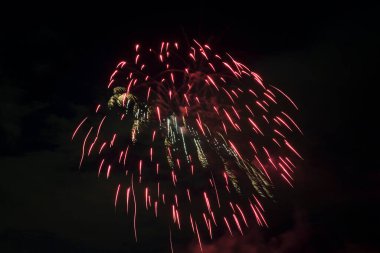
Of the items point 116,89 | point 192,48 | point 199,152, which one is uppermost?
point 192,48

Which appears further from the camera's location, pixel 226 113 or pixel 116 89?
pixel 226 113

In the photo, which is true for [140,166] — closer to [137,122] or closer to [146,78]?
[137,122]

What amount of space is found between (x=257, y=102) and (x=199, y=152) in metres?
3.35

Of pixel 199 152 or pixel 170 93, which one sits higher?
pixel 170 93

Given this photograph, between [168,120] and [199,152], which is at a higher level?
[168,120]

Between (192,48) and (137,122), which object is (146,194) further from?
(192,48)

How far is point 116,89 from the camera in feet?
53.4

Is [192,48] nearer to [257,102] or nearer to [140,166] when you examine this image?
[257,102]

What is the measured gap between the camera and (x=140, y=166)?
17.0 metres

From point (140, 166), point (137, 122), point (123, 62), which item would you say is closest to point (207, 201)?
point (140, 166)

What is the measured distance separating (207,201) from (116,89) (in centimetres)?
613

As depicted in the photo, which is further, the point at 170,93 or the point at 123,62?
the point at 123,62

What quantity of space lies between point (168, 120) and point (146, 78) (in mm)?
2141

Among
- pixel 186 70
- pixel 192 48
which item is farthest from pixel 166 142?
pixel 192 48
